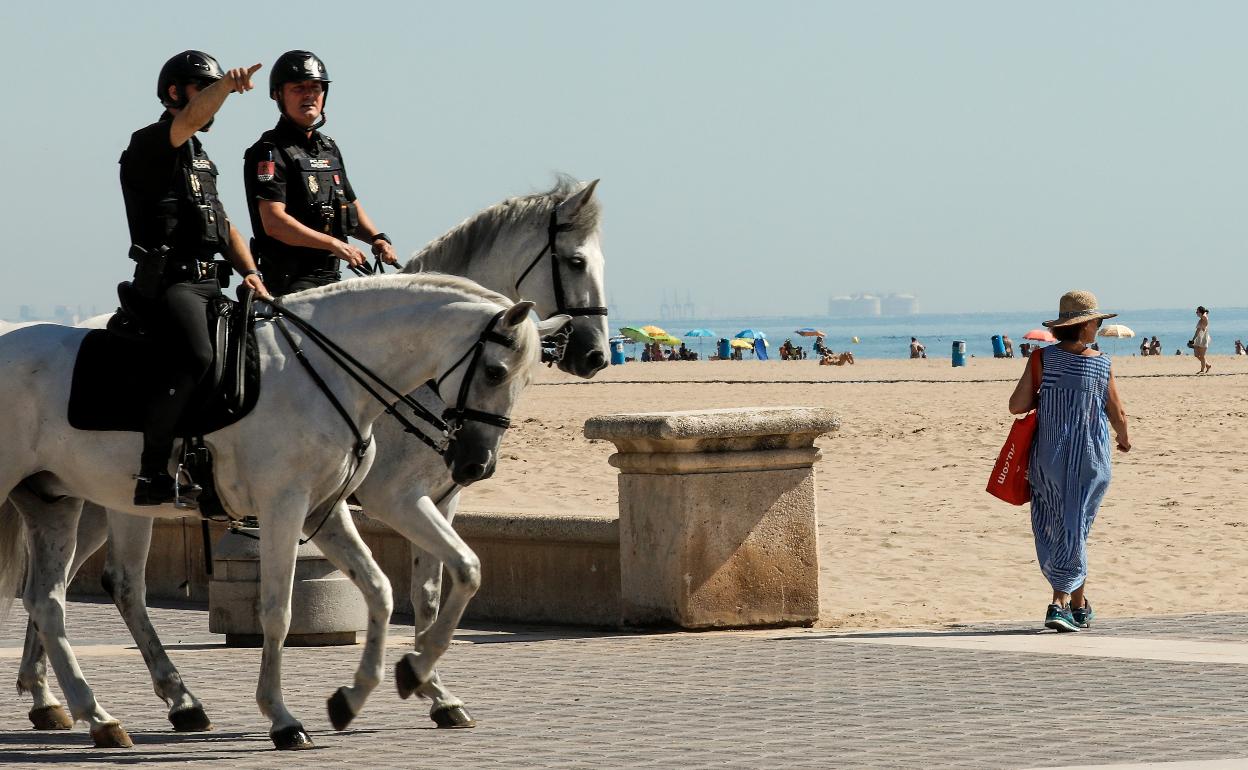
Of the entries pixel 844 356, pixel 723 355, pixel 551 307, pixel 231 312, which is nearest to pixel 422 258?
pixel 551 307

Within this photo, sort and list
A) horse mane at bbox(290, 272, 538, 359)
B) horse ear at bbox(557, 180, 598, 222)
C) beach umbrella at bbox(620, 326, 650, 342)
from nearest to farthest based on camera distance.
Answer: horse mane at bbox(290, 272, 538, 359), horse ear at bbox(557, 180, 598, 222), beach umbrella at bbox(620, 326, 650, 342)

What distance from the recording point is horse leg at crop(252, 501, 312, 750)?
7.94 m

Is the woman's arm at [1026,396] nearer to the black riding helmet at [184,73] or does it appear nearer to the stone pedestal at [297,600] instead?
the stone pedestal at [297,600]

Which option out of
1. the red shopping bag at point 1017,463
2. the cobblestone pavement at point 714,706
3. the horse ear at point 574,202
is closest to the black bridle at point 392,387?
the cobblestone pavement at point 714,706

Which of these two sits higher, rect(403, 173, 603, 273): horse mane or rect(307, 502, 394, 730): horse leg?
rect(403, 173, 603, 273): horse mane

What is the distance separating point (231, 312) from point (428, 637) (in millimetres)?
1542

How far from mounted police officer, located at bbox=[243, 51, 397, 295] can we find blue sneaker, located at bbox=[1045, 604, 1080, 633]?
443 cm

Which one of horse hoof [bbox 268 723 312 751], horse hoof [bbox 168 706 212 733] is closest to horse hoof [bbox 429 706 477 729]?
horse hoof [bbox 268 723 312 751]

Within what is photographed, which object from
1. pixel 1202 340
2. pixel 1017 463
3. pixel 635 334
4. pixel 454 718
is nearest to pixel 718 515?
pixel 1017 463

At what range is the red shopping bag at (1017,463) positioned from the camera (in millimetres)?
12211

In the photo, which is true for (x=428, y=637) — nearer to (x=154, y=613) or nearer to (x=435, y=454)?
(x=435, y=454)

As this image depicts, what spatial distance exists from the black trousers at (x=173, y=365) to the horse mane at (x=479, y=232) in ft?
5.48

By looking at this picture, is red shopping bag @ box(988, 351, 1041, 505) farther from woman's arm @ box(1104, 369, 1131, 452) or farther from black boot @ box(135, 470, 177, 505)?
black boot @ box(135, 470, 177, 505)

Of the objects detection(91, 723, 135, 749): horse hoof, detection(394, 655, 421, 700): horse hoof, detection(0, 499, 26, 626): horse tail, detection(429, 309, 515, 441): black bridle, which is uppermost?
detection(429, 309, 515, 441): black bridle
